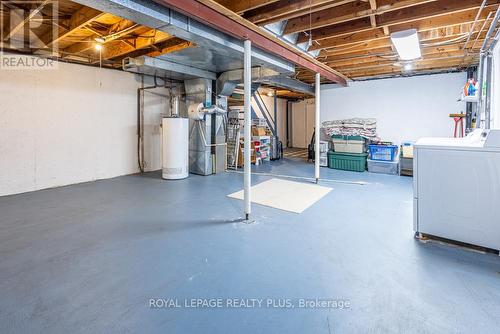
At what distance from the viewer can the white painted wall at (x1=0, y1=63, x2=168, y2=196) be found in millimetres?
4246

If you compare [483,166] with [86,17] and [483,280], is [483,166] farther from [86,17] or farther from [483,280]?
[86,17]

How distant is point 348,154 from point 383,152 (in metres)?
0.77

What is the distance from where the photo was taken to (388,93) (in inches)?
267

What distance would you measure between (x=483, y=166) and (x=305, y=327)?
2140 millimetres

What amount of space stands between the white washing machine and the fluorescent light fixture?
1.37 meters

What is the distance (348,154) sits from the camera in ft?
21.5

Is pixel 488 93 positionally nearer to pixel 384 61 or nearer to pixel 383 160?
pixel 384 61

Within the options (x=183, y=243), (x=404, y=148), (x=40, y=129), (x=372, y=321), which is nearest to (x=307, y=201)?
(x=183, y=243)

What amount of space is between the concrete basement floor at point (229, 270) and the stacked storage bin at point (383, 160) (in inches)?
107

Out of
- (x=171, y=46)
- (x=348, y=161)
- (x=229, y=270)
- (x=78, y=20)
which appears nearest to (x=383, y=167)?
(x=348, y=161)

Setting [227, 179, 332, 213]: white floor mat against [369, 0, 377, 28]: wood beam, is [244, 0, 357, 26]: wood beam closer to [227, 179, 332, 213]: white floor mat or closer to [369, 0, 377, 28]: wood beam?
[369, 0, 377, 28]: wood beam

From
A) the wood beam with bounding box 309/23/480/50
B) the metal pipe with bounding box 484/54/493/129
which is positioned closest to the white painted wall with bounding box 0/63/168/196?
the wood beam with bounding box 309/23/480/50

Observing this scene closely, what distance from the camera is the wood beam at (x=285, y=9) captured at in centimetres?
264

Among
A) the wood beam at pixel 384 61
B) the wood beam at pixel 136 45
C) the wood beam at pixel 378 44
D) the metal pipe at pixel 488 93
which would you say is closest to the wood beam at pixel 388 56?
the wood beam at pixel 384 61
